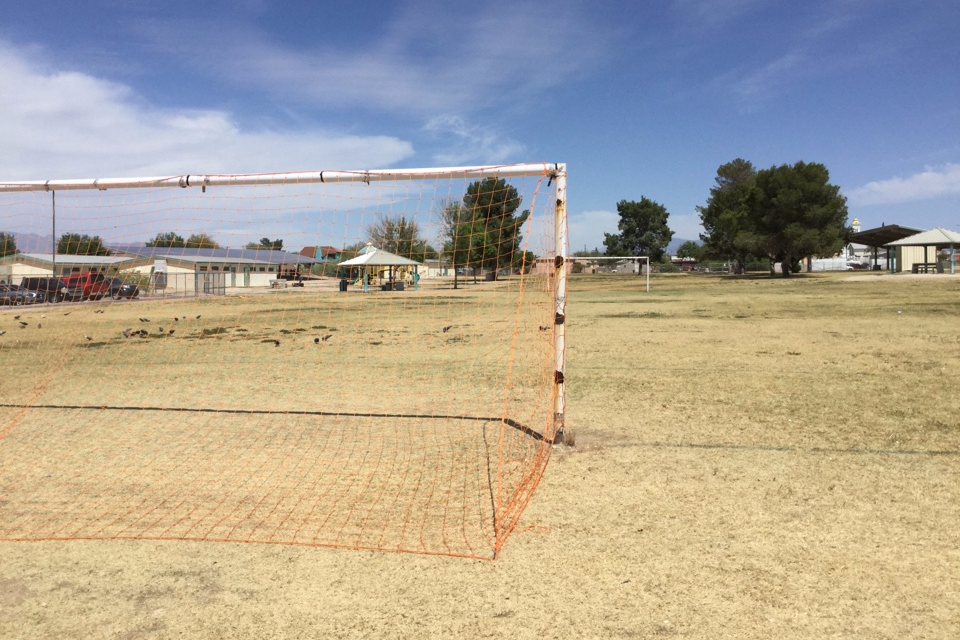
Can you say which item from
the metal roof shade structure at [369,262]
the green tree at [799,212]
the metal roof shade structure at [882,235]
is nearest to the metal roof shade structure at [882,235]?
the metal roof shade structure at [882,235]

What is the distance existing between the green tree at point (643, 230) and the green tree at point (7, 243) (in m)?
85.8

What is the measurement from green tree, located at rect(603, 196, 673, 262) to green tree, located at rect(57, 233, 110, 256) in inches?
3393

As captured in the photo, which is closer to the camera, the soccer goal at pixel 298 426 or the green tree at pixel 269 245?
the soccer goal at pixel 298 426

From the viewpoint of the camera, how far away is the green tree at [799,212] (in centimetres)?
4719

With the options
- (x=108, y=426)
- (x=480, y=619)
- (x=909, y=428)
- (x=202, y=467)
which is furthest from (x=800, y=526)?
(x=108, y=426)

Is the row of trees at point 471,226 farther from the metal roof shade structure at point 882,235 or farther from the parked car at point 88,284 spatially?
the metal roof shade structure at point 882,235

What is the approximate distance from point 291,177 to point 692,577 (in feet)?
15.3

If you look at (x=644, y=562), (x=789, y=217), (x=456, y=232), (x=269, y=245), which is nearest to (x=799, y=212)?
(x=789, y=217)

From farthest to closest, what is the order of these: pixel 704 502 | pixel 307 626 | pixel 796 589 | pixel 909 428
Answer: pixel 909 428
pixel 704 502
pixel 796 589
pixel 307 626

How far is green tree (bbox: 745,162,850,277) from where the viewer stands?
47188mm

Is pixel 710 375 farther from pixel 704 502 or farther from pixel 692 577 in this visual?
pixel 692 577

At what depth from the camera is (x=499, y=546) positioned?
11.7 feet

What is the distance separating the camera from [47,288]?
49.6ft

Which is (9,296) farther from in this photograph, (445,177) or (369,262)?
(445,177)
